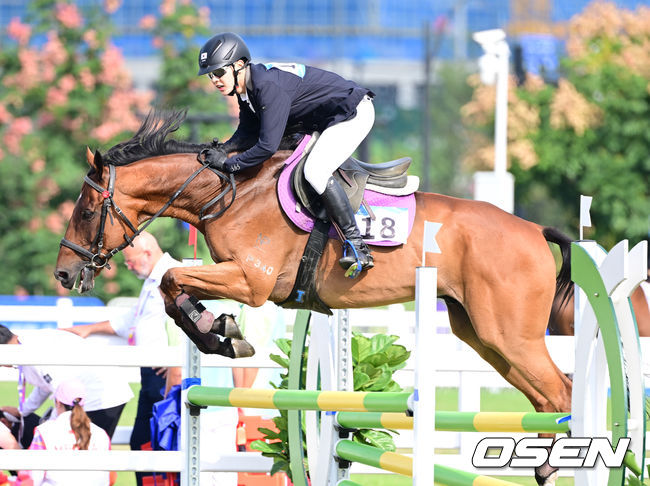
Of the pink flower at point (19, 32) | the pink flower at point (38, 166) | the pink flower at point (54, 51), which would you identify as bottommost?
the pink flower at point (38, 166)

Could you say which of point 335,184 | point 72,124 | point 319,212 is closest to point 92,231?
point 319,212

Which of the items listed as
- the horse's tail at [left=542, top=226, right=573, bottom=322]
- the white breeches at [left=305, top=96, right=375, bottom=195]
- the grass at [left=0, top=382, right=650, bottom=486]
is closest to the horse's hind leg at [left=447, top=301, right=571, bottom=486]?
the horse's tail at [left=542, top=226, right=573, bottom=322]

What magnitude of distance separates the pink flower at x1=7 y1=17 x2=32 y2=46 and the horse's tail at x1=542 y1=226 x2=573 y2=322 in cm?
1350

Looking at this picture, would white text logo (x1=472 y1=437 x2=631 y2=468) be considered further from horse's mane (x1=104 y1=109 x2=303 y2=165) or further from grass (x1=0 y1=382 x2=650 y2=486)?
grass (x1=0 y1=382 x2=650 y2=486)

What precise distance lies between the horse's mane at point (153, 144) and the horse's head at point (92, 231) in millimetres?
147

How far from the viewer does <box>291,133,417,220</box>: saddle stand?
487 cm

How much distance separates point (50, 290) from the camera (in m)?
18.2

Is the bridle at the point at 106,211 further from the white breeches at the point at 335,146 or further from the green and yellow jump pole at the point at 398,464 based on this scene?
the green and yellow jump pole at the point at 398,464

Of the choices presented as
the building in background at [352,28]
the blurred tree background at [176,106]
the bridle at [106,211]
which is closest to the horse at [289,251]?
the bridle at [106,211]

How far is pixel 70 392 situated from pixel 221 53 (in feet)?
6.59

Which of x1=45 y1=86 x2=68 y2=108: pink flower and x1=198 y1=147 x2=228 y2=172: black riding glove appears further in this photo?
x1=45 y1=86 x2=68 y2=108: pink flower

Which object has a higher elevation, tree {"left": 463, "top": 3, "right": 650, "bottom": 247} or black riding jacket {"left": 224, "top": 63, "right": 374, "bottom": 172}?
tree {"left": 463, "top": 3, "right": 650, "bottom": 247}

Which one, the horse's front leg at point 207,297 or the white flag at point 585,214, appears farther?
the horse's front leg at point 207,297

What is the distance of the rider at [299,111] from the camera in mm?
4723
